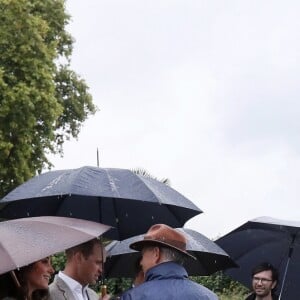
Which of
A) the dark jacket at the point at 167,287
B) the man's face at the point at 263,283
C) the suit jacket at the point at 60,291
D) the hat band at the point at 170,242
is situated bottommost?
the man's face at the point at 263,283

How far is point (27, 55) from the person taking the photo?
3075 centimetres

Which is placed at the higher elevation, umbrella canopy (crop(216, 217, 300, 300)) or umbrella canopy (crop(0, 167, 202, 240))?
umbrella canopy (crop(0, 167, 202, 240))

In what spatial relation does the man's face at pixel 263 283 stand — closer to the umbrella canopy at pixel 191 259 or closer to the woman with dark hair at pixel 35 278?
the umbrella canopy at pixel 191 259

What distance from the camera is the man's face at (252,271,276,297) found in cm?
730

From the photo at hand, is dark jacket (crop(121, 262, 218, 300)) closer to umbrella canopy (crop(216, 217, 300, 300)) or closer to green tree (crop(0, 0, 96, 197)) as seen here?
umbrella canopy (crop(216, 217, 300, 300))

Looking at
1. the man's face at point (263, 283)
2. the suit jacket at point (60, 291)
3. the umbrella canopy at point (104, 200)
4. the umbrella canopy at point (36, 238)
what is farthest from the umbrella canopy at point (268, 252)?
the umbrella canopy at point (36, 238)

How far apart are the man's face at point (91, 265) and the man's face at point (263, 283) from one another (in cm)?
224

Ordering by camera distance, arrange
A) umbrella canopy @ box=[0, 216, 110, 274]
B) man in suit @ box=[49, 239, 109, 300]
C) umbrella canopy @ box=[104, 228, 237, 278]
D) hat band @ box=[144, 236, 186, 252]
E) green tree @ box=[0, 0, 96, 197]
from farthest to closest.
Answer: green tree @ box=[0, 0, 96, 197]
umbrella canopy @ box=[104, 228, 237, 278]
man in suit @ box=[49, 239, 109, 300]
hat band @ box=[144, 236, 186, 252]
umbrella canopy @ box=[0, 216, 110, 274]

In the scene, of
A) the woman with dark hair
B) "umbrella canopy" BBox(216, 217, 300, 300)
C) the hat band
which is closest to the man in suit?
the hat band

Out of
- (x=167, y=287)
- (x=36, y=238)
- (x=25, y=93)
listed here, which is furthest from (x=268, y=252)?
(x=25, y=93)

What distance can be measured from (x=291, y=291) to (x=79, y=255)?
3310 millimetres

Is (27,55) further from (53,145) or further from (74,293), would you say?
(74,293)

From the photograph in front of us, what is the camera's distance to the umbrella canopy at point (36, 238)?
4.24 meters

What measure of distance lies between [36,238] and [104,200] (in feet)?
7.77
